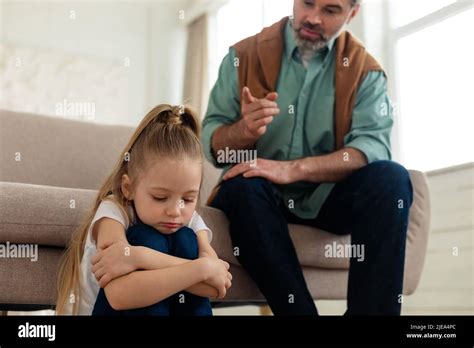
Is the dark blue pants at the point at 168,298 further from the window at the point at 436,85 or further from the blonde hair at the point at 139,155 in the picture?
the window at the point at 436,85

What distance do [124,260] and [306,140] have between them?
515 mm

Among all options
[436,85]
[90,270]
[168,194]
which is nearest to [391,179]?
[168,194]

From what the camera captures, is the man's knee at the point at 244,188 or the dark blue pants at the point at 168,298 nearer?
the dark blue pants at the point at 168,298

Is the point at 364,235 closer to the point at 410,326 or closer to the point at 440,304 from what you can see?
the point at 410,326

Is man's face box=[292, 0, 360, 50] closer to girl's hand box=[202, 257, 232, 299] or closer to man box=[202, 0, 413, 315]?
man box=[202, 0, 413, 315]

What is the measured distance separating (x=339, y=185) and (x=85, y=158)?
66 cm

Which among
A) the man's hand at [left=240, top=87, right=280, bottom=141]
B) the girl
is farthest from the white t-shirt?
the man's hand at [left=240, top=87, right=280, bottom=141]

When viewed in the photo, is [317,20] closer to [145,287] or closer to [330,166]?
[330,166]

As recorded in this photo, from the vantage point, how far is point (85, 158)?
4.66ft

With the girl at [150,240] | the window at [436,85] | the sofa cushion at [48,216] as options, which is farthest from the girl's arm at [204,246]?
the window at [436,85]

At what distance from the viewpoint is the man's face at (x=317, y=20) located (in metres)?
1.15

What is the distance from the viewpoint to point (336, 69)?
116 centimetres

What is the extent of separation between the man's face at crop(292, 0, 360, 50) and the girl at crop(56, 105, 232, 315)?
35 cm

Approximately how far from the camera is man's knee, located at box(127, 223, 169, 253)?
32.3 inches
